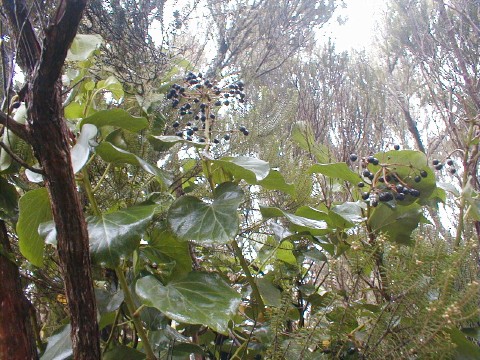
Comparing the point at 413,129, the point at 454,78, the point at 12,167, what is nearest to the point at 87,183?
the point at 12,167

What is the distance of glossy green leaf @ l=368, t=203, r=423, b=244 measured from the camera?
2.56ft

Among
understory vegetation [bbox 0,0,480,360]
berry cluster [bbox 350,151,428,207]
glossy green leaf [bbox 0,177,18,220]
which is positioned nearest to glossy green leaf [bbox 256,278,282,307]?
understory vegetation [bbox 0,0,480,360]

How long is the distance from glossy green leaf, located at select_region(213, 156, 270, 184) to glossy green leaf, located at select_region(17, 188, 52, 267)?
Result: 0.87ft

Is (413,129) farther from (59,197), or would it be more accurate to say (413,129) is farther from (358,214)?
(59,197)

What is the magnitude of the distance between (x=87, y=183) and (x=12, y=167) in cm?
14

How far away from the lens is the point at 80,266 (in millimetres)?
594

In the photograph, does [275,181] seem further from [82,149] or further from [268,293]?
[82,149]

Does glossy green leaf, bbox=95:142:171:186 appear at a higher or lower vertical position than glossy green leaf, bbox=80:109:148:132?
lower

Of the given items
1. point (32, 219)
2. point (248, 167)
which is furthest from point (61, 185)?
point (248, 167)

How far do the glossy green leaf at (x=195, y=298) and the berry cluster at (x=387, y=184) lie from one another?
0.92ft

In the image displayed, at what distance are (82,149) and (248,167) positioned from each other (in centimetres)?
24

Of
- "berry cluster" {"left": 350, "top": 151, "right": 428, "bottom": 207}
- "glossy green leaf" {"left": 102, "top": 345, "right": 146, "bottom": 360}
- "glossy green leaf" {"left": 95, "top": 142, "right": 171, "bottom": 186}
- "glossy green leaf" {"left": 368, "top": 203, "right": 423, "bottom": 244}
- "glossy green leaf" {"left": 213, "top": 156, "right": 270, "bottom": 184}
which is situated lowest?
"glossy green leaf" {"left": 102, "top": 345, "right": 146, "bottom": 360}

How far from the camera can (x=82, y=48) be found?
0.88m

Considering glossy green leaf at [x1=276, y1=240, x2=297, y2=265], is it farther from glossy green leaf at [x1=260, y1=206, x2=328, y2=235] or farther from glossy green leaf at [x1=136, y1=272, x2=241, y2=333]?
glossy green leaf at [x1=136, y1=272, x2=241, y2=333]
